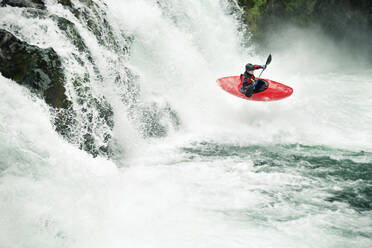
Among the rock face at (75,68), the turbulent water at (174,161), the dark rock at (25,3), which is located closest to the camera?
the turbulent water at (174,161)

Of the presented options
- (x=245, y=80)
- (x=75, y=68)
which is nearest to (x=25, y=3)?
(x=75, y=68)

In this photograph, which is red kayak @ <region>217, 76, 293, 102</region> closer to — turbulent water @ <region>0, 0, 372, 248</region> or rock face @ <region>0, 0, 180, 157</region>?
turbulent water @ <region>0, 0, 372, 248</region>

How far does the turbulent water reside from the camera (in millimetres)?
3639

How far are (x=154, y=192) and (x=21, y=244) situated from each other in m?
1.98

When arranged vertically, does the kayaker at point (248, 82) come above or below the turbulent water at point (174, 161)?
above

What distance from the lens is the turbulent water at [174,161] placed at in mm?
3639

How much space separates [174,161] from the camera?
5.75 meters

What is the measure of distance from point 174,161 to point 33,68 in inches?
104

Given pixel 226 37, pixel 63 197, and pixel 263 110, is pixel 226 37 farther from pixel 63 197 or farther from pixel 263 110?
pixel 63 197

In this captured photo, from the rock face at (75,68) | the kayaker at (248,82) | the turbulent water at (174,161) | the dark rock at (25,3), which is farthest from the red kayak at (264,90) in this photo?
the dark rock at (25,3)

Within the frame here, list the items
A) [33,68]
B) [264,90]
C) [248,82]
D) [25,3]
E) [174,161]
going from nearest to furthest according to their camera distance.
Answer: [33,68] < [25,3] < [174,161] < [248,82] < [264,90]

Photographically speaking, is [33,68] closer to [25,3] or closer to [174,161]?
[25,3]

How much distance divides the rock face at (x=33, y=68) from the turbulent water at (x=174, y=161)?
0.16m

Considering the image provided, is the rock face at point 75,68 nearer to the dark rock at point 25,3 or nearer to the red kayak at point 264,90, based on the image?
the dark rock at point 25,3
